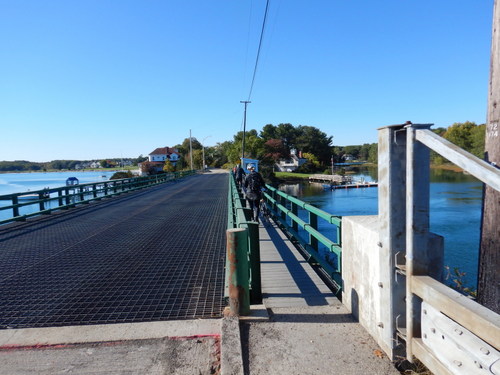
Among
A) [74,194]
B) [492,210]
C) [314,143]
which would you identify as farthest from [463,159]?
[314,143]

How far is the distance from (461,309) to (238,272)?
208 cm

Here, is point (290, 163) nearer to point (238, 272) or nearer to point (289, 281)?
point (289, 281)

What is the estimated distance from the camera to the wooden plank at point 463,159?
1.79 metres

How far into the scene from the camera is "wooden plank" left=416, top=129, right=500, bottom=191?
179 cm

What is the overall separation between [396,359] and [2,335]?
372cm

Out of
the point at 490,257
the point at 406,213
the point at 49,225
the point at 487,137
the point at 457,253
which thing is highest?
the point at 487,137

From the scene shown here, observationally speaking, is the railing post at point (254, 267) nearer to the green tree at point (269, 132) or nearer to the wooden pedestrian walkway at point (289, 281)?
the wooden pedestrian walkway at point (289, 281)

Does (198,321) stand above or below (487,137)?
below

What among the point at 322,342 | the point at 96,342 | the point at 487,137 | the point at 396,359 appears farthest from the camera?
the point at 96,342

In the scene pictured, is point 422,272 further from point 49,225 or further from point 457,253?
point 457,253

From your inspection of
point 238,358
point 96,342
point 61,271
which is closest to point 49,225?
point 61,271

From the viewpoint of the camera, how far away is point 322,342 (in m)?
3.17

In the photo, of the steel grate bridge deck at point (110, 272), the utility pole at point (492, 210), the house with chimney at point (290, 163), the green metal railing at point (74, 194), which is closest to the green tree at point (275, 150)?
the house with chimney at point (290, 163)

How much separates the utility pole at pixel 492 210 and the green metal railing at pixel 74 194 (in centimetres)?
1151
